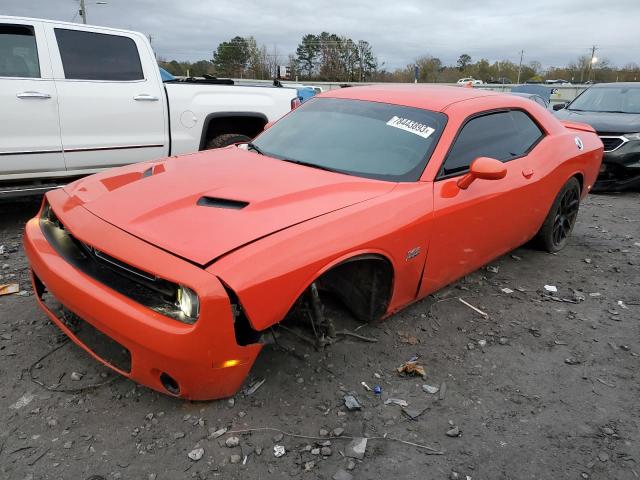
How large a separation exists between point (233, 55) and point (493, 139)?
5887 centimetres

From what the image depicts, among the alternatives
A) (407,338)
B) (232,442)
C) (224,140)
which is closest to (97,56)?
(224,140)

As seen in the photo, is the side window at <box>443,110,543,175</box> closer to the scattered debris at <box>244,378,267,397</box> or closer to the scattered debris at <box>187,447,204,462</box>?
the scattered debris at <box>244,378,267,397</box>

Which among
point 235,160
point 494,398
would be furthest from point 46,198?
point 494,398

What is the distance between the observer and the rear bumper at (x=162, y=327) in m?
2.08

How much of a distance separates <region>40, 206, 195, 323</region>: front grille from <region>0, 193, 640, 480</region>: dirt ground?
59 centimetres

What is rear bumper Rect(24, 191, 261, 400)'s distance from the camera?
6.82 feet

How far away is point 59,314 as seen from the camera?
2922 mm

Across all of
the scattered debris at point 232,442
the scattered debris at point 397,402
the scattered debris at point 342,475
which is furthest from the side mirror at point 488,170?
the scattered debris at point 232,442

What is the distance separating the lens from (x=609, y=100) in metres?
8.70

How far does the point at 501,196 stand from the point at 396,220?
1159mm

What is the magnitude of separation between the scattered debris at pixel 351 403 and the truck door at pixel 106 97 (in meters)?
3.81

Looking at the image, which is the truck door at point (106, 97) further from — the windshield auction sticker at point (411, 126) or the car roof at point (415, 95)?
the windshield auction sticker at point (411, 126)

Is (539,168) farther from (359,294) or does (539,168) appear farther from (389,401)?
(389,401)

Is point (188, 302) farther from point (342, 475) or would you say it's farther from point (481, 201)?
point (481, 201)
